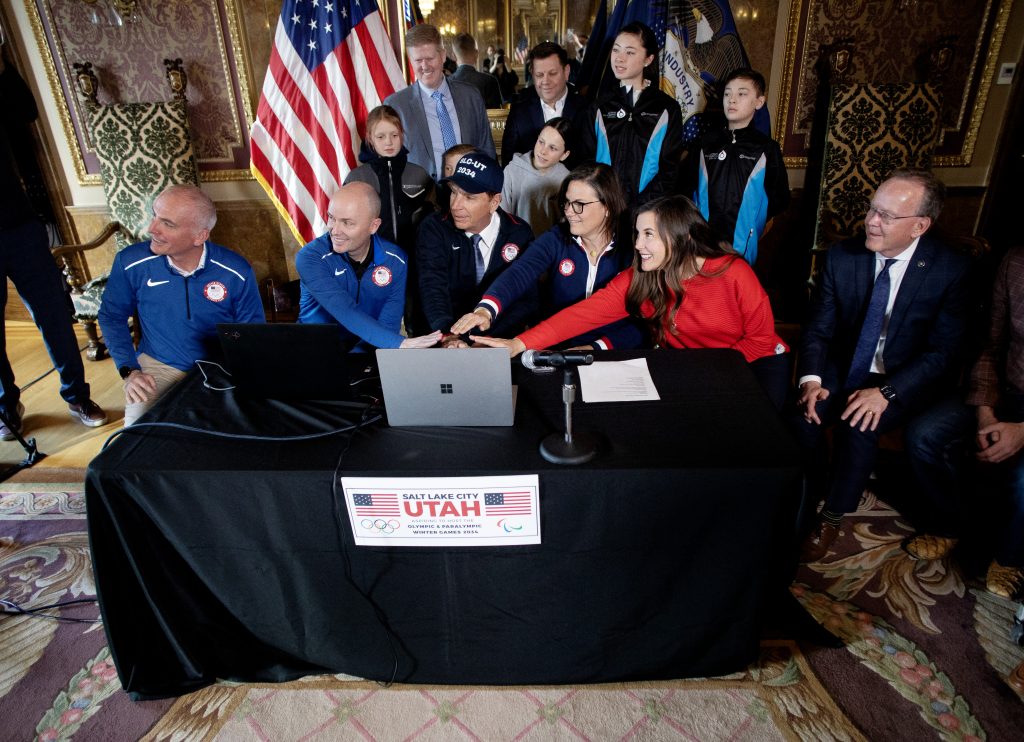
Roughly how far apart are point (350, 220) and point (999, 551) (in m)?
2.34

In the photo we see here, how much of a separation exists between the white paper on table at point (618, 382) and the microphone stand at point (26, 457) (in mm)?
2506

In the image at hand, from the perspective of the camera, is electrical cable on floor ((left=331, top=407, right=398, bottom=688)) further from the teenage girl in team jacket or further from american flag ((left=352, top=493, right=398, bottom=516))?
the teenage girl in team jacket

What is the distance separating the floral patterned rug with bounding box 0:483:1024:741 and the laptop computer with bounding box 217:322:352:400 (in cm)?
80

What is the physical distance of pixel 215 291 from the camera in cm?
215

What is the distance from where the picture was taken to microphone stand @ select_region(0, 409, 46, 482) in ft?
8.68

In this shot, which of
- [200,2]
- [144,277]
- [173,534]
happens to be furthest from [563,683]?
[200,2]

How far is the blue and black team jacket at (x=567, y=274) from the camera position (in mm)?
2348

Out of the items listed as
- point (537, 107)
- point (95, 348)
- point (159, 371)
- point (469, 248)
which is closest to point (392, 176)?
point (469, 248)

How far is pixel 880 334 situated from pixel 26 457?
140 inches

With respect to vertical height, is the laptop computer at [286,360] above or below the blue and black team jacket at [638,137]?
below

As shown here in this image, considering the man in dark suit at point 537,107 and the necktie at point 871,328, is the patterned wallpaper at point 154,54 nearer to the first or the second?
the man in dark suit at point 537,107

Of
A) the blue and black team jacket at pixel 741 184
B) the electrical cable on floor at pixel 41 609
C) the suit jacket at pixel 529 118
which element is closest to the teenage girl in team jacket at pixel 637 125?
the suit jacket at pixel 529 118

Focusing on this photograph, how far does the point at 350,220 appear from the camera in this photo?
2102 millimetres

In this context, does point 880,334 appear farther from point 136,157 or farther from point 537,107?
point 136,157
